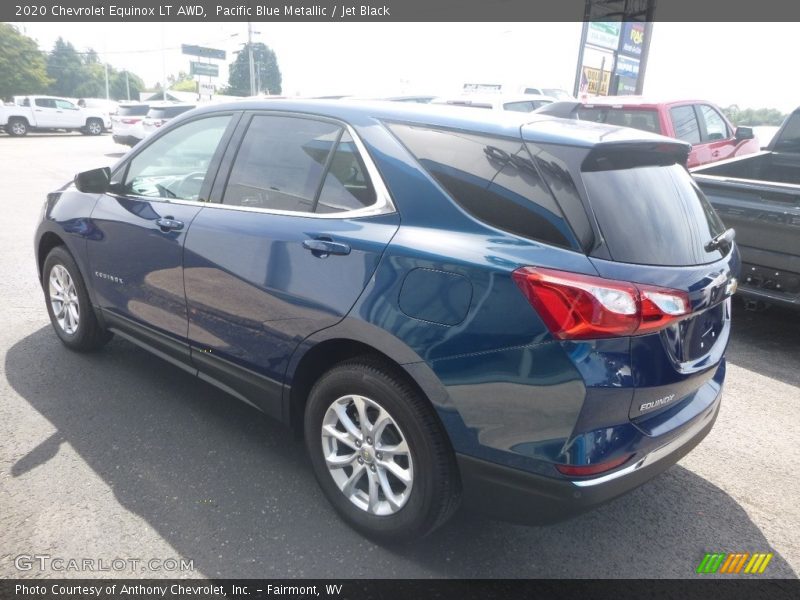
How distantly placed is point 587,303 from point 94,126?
34725mm

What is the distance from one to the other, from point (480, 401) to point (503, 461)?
22cm

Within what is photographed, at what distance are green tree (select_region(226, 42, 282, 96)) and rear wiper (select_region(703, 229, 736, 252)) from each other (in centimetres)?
9111

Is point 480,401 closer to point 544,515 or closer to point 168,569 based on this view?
point 544,515

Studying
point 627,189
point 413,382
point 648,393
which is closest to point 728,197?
point 627,189

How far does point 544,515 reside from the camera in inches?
84.3

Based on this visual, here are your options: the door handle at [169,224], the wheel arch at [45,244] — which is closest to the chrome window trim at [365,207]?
the door handle at [169,224]

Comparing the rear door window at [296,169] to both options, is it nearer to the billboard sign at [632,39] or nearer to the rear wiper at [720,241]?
the rear wiper at [720,241]

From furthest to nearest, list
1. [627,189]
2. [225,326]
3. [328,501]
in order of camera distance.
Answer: [225,326]
[328,501]
[627,189]

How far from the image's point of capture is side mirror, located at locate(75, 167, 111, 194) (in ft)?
12.3

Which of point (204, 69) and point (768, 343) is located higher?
point (204, 69)

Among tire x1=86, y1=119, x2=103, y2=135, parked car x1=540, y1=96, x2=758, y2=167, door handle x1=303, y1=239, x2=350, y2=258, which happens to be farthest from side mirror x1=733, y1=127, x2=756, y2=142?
tire x1=86, y1=119, x2=103, y2=135

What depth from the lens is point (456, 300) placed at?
2.16 metres

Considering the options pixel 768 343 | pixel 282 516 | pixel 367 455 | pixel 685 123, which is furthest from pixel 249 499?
pixel 685 123

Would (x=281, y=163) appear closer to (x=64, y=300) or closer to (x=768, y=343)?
(x=64, y=300)
